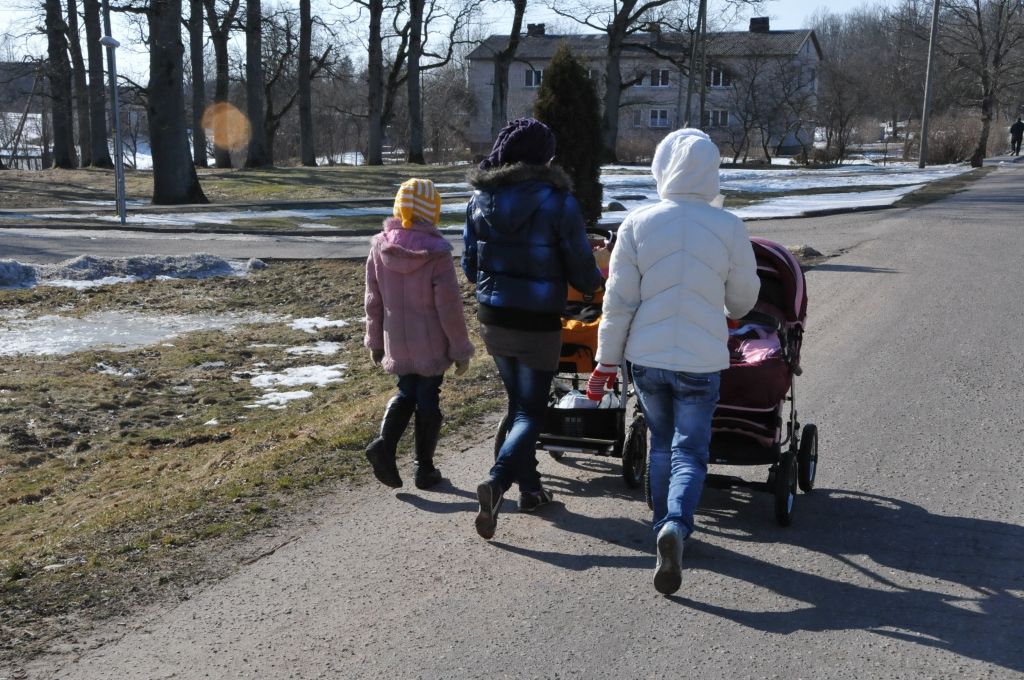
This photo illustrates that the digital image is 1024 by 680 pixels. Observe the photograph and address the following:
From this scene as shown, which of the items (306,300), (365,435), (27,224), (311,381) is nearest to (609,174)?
(27,224)

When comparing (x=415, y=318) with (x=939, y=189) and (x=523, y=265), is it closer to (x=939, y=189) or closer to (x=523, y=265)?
(x=523, y=265)

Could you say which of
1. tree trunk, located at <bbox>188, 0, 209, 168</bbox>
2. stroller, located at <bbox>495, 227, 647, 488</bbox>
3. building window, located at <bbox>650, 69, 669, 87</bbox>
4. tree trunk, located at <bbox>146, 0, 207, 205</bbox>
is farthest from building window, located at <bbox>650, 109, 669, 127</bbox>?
stroller, located at <bbox>495, 227, 647, 488</bbox>

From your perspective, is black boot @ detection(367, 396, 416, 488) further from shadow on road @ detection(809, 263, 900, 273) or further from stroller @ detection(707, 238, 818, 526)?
shadow on road @ detection(809, 263, 900, 273)

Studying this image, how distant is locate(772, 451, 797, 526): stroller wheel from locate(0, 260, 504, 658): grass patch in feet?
7.87

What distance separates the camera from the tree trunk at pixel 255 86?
36425mm

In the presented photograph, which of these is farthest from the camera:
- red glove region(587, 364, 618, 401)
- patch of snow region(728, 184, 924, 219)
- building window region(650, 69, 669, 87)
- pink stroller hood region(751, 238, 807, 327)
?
building window region(650, 69, 669, 87)

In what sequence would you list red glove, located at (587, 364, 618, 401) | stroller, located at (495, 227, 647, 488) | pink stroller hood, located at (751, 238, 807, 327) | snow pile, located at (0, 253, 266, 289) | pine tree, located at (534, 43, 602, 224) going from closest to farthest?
1. red glove, located at (587, 364, 618, 401)
2. pink stroller hood, located at (751, 238, 807, 327)
3. stroller, located at (495, 227, 647, 488)
4. snow pile, located at (0, 253, 266, 289)
5. pine tree, located at (534, 43, 602, 224)

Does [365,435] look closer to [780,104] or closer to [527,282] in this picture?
[527,282]

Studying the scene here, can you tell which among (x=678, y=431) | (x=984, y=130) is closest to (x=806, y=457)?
(x=678, y=431)

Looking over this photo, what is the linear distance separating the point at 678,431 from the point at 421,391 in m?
1.75

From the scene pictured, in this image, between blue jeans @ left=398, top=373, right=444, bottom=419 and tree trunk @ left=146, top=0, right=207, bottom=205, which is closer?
blue jeans @ left=398, top=373, right=444, bottom=419

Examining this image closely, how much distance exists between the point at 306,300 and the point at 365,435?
7.24m

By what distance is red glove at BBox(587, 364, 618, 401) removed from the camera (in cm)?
460

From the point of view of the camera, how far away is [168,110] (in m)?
26.3
